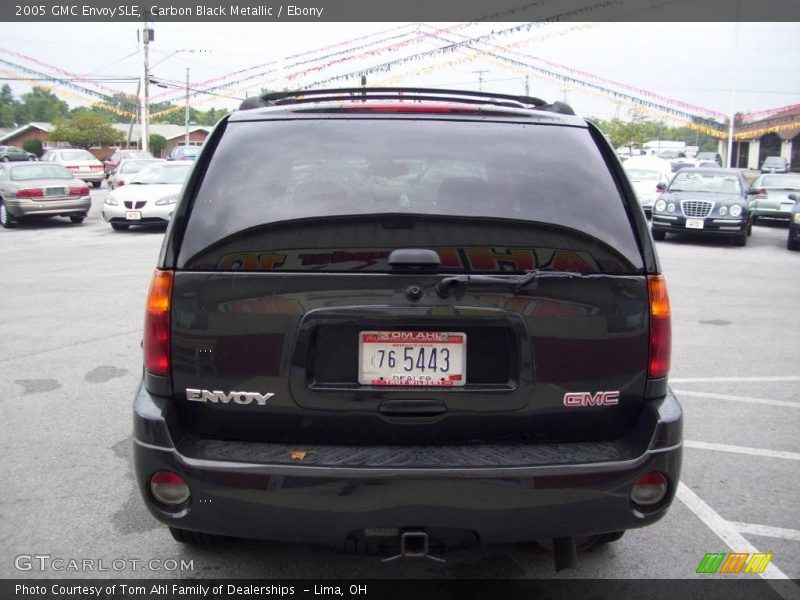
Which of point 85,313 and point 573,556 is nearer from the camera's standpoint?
point 573,556

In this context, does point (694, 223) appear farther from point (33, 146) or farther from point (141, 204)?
point (33, 146)

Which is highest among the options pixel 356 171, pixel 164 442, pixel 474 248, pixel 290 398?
pixel 356 171

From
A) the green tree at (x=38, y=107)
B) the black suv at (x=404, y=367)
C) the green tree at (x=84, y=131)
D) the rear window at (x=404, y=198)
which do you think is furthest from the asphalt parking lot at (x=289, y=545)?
the green tree at (x=38, y=107)

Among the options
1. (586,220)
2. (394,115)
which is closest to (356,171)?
(394,115)

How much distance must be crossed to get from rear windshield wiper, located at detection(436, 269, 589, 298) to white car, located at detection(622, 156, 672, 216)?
59.8 ft

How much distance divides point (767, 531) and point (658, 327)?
5.18ft

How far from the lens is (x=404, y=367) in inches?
99.1

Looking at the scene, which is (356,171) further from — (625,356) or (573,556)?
(573,556)

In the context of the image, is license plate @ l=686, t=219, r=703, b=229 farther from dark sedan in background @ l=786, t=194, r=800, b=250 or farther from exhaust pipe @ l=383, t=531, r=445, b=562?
exhaust pipe @ l=383, t=531, r=445, b=562

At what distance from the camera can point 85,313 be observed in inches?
321

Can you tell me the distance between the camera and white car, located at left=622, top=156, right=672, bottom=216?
20031 millimetres

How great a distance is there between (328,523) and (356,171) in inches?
49.0

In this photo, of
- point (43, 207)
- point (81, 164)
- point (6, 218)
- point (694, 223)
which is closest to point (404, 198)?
point (694, 223)
